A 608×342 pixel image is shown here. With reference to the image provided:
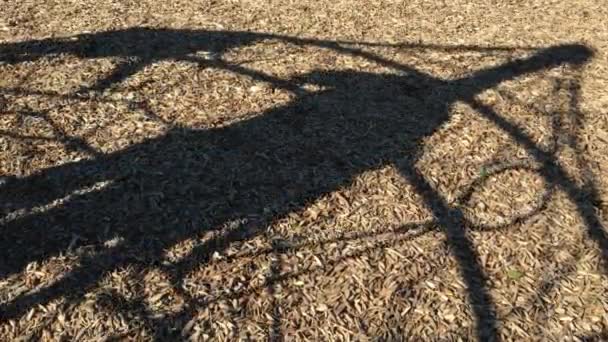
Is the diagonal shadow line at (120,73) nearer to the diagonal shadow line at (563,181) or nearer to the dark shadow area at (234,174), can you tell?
the dark shadow area at (234,174)

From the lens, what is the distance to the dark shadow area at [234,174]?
13.2ft

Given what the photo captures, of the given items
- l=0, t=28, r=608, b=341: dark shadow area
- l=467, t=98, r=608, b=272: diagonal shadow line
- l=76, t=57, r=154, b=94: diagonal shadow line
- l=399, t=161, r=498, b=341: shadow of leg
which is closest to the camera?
l=399, t=161, r=498, b=341: shadow of leg

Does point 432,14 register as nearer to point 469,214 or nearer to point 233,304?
point 469,214

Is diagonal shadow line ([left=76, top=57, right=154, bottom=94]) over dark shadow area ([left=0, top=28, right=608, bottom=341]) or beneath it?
beneath

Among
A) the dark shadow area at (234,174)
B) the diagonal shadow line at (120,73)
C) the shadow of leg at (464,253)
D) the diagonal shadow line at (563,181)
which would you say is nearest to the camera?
the shadow of leg at (464,253)

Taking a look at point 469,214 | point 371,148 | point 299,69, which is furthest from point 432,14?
point 469,214

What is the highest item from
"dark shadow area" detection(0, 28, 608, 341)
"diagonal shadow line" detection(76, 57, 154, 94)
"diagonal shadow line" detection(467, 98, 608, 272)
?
"diagonal shadow line" detection(467, 98, 608, 272)

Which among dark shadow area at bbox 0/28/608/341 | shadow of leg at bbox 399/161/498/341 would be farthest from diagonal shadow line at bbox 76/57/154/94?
shadow of leg at bbox 399/161/498/341

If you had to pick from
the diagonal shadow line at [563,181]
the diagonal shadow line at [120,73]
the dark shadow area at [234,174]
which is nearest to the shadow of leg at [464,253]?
the dark shadow area at [234,174]

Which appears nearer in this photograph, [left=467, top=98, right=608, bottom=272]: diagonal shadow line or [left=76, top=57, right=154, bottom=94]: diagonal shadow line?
[left=467, top=98, right=608, bottom=272]: diagonal shadow line

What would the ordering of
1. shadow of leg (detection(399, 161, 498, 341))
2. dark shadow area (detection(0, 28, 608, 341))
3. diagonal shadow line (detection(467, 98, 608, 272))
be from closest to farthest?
1. shadow of leg (detection(399, 161, 498, 341))
2. dark shadow area (detection(0, 28, 608, 341))
3. diagonal shadow line (detection(467, 98, 608, 272))

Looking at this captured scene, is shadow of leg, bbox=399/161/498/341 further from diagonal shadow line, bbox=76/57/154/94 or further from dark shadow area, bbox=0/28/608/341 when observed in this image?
diagonal shadow line, bbox=76/57/154/94

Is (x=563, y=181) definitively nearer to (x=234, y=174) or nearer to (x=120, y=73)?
(x=234, y=174)

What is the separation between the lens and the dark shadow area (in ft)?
13.2
